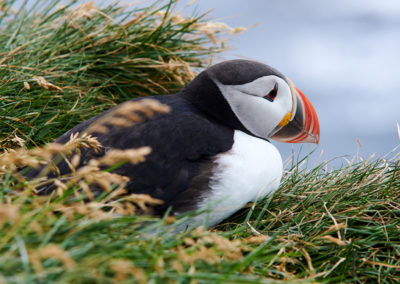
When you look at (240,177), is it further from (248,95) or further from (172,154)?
(248,95)

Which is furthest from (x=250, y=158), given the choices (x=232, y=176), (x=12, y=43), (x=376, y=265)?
(x=12, y=43)

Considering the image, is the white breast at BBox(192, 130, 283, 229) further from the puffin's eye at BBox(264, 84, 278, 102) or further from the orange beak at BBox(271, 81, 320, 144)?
the orange beak at BBox(271, 81, 320, 144)

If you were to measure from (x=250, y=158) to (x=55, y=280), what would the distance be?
1835mm

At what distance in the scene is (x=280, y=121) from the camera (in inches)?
157

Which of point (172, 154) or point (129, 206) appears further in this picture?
point (172, 154)

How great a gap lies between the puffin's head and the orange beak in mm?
43

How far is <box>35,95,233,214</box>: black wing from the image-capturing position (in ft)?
10.4

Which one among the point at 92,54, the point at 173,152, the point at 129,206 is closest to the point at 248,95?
the point at 173,152

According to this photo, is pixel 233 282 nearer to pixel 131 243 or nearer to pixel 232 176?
pixel 131 243

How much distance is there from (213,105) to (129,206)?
4.99 ft

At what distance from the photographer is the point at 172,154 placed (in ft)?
10.7

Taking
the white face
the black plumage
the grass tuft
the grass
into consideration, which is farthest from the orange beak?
the grass tuft

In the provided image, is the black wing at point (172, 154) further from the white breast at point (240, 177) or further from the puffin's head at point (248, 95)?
the puffin's head at point (248, 95)

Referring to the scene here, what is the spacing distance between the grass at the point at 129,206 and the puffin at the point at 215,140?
0.17 m
